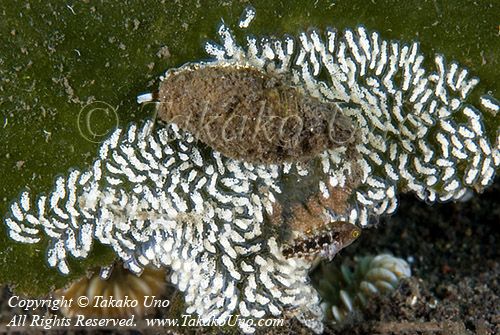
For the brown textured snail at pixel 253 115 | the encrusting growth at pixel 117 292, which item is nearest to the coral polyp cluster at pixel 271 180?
the brown textured snail at pixel 253 115

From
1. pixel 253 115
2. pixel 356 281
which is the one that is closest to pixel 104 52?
pixel 253 115

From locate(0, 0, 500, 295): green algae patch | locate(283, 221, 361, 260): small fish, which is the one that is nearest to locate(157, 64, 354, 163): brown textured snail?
locate(0, 0, 500, 295): green algae patch

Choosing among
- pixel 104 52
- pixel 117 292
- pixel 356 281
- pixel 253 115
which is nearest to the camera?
pixel 253 115

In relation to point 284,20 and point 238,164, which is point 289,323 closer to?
point 238,164

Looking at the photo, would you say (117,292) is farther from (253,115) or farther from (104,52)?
(253,115)

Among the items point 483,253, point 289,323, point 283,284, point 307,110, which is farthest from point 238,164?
point 483,253

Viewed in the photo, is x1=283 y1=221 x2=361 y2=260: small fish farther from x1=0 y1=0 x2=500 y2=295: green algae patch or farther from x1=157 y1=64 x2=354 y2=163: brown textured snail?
x1=0 y1=0 x2=500 y2=295: green algae patch

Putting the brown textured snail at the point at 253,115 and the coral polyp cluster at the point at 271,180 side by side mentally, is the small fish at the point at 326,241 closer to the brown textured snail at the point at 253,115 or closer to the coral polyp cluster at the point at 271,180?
the coral polyp cluster at the point at 271,180
